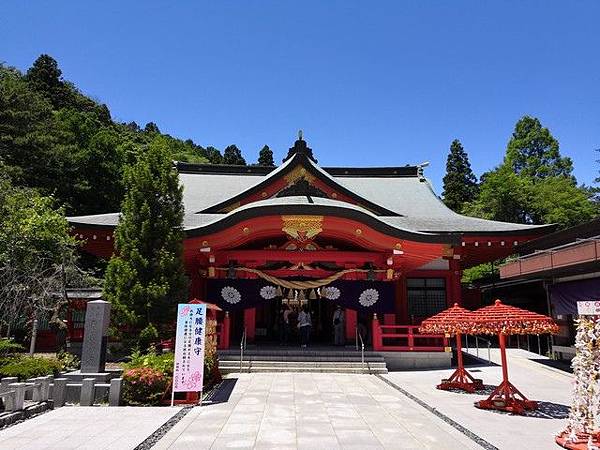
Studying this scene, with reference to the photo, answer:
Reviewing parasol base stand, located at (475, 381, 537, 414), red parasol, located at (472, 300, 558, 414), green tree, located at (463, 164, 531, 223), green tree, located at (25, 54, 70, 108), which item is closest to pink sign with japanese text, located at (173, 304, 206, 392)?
red parasol, located at (472, 300, 558, 414)

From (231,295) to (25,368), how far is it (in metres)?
6.17

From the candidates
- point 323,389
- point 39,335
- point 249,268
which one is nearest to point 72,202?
point 39,335

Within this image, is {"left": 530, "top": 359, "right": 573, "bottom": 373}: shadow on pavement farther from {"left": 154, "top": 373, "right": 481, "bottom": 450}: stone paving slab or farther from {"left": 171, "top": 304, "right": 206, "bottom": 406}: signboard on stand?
{"left": 171, "top": 304, "right": 206, "bottom": 406}: signboard on stand

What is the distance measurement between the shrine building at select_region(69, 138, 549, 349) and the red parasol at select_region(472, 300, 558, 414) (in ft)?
17.9

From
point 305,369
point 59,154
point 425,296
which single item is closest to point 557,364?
point 425,296

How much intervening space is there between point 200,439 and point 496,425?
4.50m

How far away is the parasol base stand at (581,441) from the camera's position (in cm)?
554

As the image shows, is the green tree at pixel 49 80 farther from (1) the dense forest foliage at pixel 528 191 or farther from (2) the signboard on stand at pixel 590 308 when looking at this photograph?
(2) the signboard on stand at pixel 590 308

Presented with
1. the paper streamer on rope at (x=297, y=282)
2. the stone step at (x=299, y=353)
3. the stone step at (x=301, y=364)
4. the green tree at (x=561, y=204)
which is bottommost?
the stone step at (x=301, y=364)

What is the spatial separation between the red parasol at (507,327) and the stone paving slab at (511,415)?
0.99 ft

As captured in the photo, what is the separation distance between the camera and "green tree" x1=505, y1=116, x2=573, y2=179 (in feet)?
143

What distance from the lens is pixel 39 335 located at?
57.7 ft

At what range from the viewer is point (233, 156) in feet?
230

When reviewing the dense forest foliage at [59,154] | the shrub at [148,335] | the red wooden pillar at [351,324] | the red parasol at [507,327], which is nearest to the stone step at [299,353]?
the red wooden pillar at [351,324]
